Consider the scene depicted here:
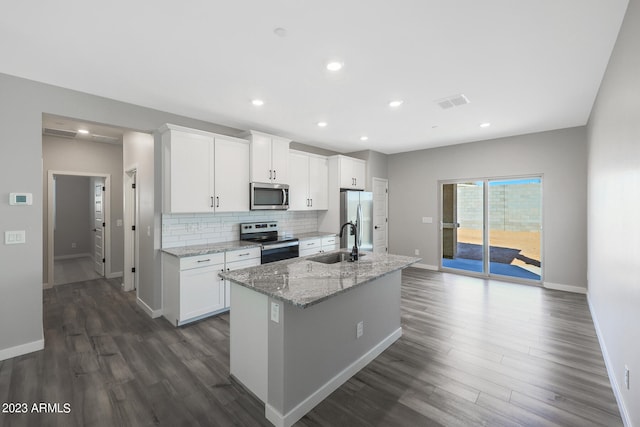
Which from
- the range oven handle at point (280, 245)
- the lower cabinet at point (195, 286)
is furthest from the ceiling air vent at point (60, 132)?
the range oven handle at point (280, 245)

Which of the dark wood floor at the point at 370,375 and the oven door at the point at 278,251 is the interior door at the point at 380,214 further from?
the dark wood floor at the point at 370,375

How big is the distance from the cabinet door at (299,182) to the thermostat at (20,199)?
322cm

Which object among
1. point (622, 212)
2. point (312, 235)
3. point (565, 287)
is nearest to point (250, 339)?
point (622, 212)

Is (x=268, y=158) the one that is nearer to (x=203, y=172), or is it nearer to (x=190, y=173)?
(x=203, y=172)

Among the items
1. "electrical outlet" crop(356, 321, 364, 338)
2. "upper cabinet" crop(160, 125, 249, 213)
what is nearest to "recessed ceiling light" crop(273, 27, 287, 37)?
"upper cabinet" crop(160, 125, 249, 213)

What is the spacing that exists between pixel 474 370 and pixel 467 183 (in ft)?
13.9

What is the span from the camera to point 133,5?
70.6 inches

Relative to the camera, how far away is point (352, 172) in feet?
19.4

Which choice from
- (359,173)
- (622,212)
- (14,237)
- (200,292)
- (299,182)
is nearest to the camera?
(622,212)

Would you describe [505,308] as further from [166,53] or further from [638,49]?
[166,53]

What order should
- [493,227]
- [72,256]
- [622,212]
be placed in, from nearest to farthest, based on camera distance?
1. [622,212]
2. [493,227]
3. [72,256]

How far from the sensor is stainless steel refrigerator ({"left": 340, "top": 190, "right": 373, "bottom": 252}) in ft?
18.6

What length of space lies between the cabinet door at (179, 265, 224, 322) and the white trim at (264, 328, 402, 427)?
1890 mm

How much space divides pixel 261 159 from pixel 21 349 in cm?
336
